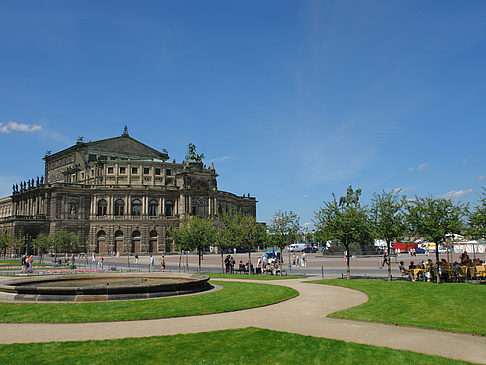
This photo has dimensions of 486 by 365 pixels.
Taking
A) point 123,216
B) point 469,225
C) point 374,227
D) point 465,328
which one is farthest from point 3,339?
point 123,216

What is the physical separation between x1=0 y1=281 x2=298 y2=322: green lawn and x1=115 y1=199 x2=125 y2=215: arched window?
7784cm

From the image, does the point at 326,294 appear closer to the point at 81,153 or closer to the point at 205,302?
the point at 205,302

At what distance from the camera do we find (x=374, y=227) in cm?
2848

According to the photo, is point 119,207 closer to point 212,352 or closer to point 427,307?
point 427,307

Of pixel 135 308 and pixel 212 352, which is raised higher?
pixel 135 308

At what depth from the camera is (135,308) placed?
16828 millimetres

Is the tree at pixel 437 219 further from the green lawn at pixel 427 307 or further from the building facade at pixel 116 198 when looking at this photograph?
the building facade at pixel 116 198

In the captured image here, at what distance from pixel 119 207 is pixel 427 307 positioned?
8568 cm

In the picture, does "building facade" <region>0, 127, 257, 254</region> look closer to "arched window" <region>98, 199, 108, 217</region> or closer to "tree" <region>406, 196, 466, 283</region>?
"arched window" <region>98, 199, 108, 217</region>

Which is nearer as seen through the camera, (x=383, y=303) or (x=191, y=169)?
(x=383, y=303)

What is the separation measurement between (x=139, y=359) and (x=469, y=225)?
2431cm

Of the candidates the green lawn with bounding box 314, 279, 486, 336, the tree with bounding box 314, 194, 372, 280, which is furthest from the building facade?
the green lawn with bounding box 314, 279, 486, 336

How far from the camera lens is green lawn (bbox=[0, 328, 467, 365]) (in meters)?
9.90

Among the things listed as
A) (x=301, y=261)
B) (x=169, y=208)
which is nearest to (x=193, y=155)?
(x=169, y=208)
